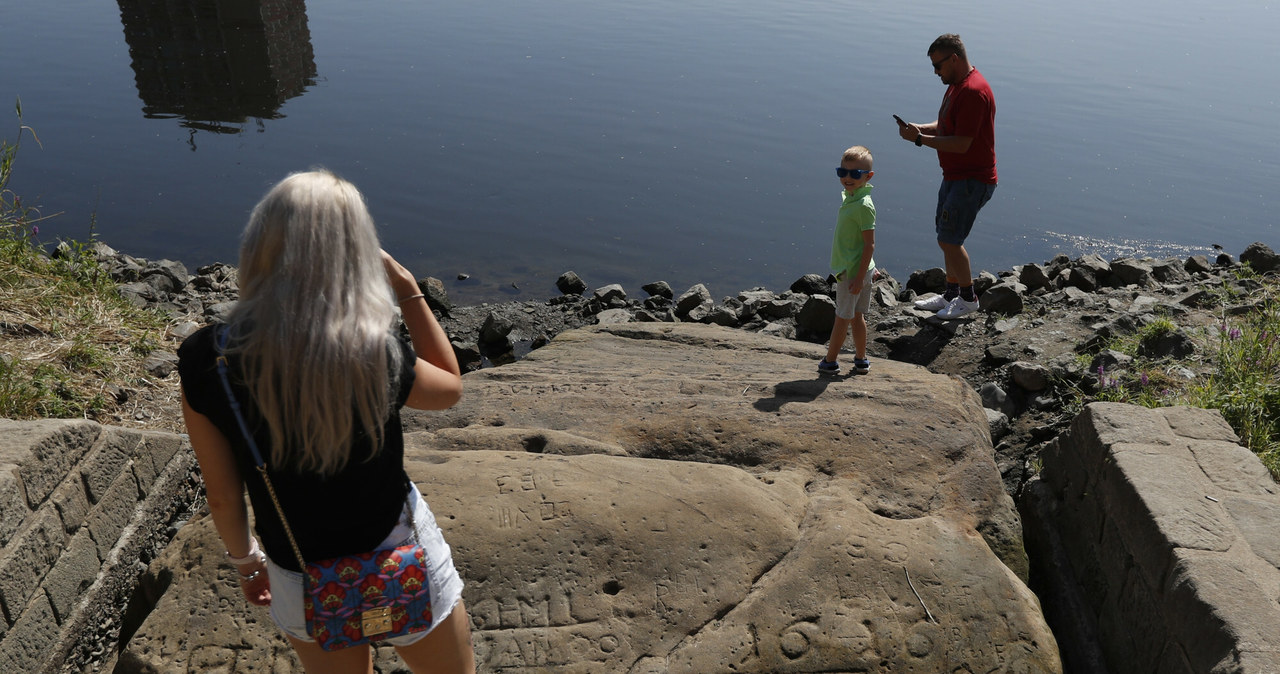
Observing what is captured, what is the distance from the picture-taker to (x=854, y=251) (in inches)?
212

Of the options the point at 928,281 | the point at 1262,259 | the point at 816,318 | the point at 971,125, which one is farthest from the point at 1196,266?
the point at 971,125

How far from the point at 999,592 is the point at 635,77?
50.4 feet

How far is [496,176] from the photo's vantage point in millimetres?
12852

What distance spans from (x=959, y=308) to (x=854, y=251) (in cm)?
260

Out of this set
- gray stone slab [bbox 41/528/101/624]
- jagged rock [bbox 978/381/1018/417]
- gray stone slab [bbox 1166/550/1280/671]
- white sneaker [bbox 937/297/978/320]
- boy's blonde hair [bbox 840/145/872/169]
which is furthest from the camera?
white sneaker [bbox 937/297/978/320]

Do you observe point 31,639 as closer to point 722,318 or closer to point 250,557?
point 250,557


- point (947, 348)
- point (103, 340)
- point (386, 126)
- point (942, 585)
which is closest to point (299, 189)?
point (942, 585)

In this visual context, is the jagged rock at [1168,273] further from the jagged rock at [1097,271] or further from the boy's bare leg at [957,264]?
the boy's bare leg at [957,264]

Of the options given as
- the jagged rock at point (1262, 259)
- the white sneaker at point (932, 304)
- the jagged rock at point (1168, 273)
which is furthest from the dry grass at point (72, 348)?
the jagged rock at point (1262, 259)

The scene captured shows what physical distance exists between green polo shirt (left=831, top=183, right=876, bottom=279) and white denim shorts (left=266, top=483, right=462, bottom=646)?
11.2 feet

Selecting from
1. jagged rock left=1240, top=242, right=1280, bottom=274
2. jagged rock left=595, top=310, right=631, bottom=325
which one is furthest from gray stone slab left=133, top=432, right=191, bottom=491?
jagged rock left=1240, top=242, right=1280, bottom=274

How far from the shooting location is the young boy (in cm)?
520

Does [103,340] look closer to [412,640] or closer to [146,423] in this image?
[146,423]

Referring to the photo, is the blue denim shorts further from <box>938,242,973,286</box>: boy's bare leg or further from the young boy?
the young boy
